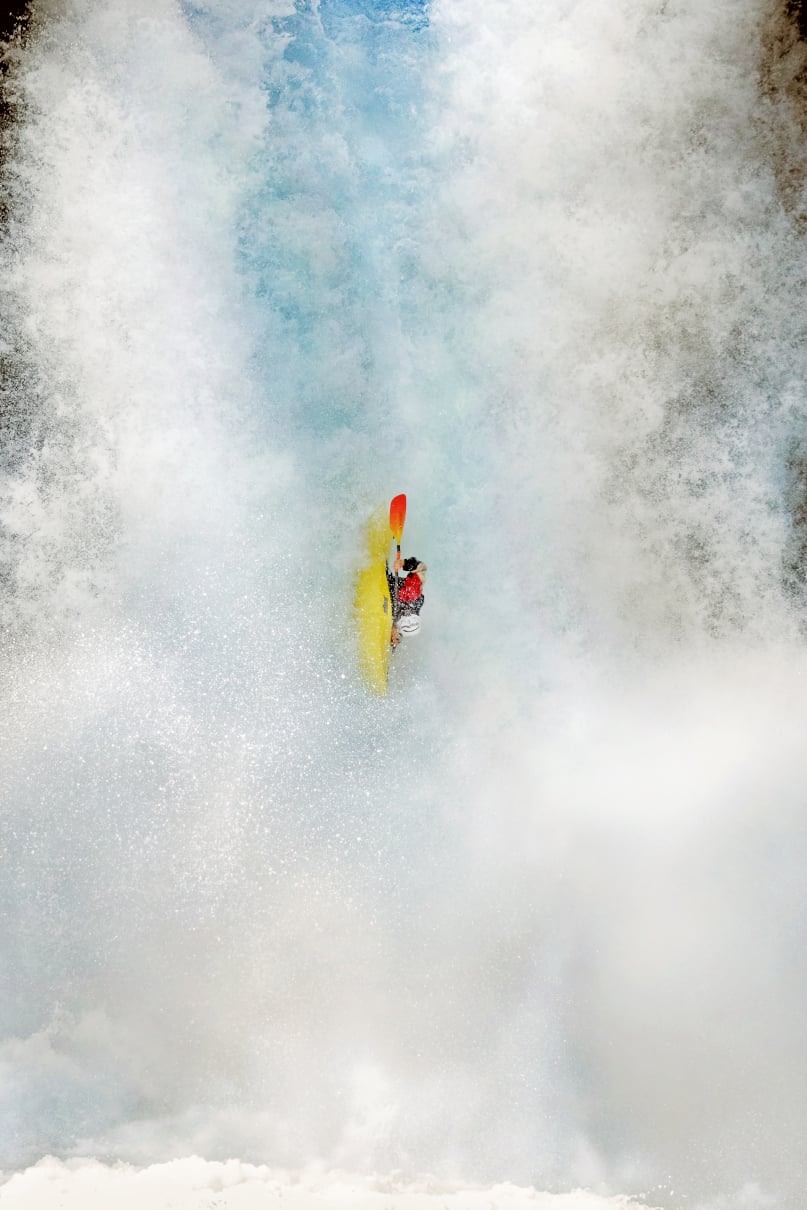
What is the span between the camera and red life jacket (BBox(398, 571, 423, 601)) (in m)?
4.11

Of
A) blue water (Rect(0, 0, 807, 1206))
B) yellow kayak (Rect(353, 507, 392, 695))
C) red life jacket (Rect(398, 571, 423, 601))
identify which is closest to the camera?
red life jacket (Rect(398, 571, 423, 601))

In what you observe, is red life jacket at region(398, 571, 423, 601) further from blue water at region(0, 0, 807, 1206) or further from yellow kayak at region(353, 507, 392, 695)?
blue water at region(0, 0, 807, 1206)

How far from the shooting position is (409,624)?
4.23 metres

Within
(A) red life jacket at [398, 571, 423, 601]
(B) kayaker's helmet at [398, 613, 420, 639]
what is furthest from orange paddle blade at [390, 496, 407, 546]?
(B) kayaker's helmet at [398, 613, 420, 639]

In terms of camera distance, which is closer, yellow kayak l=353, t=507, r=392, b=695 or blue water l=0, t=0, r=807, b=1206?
blue water l=0, t=0, r=807, b=1206

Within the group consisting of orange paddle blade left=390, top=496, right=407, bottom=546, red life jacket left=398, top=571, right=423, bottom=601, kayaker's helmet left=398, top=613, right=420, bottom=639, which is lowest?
kayaker's helmet left=398, top=613, right=420, bottom=639

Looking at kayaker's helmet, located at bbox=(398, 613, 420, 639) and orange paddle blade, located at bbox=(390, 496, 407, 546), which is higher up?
orange paddle blade, located at bbox=(390, 496, 407, 546)

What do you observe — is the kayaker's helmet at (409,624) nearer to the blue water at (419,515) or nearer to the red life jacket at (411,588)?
the red life jacket at (411,588)

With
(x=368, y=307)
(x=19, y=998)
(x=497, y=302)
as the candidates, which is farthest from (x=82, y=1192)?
(x=497, y=302)

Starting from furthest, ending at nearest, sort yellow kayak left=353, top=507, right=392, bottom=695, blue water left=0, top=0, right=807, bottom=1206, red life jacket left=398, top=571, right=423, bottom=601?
yellow kayak left=353, top=507, right=392, bottom=695 → blue water left=0, top=0, right=807, bottom=1206 → red life jacket left=398, top=571, right=423, bottom=601

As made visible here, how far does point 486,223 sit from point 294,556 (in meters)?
2.23

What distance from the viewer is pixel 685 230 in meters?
4.42

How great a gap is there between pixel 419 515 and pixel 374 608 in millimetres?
607

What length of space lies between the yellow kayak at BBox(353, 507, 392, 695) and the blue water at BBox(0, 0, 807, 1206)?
0.11 m
